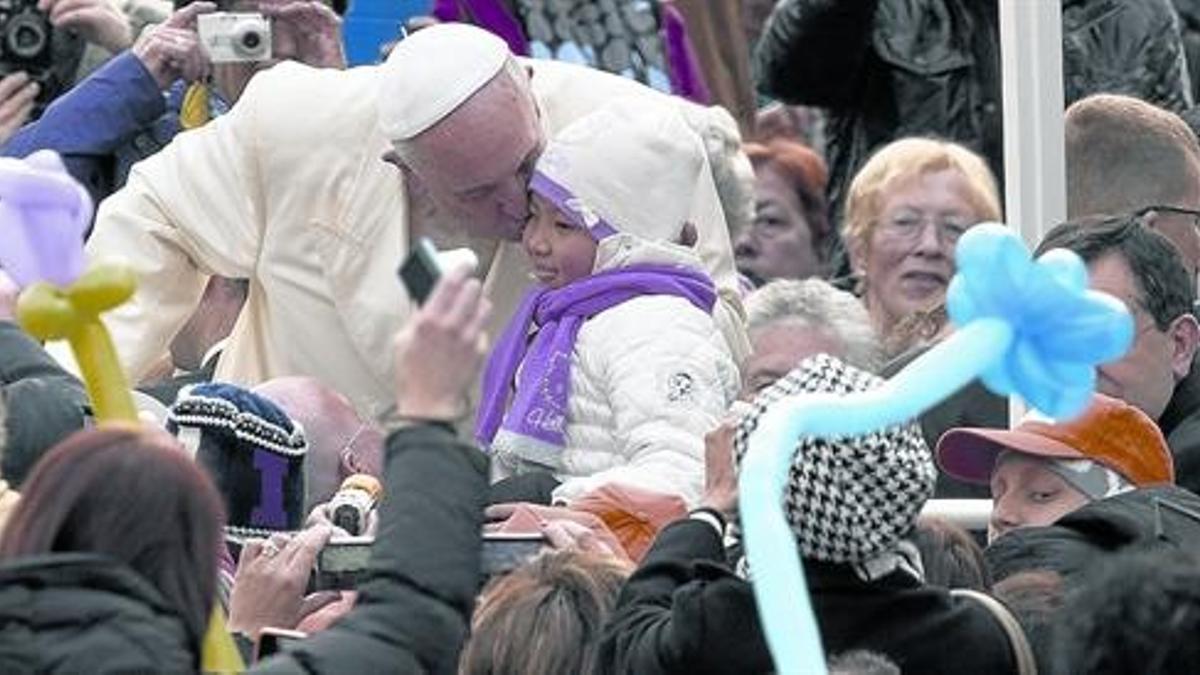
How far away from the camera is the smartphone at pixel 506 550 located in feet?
21.0

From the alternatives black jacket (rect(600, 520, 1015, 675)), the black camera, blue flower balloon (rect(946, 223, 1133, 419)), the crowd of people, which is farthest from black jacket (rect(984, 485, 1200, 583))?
the black camera

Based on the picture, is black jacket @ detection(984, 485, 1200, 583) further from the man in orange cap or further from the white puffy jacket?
the white puffy jacket

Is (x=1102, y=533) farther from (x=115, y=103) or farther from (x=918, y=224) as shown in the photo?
(x=115, y=103)

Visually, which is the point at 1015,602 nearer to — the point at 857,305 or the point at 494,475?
the point at 494,475

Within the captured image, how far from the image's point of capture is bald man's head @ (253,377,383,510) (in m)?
7.40

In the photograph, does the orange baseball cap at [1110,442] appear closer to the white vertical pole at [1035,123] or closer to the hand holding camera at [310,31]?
the white vertical pole at [1035,123]

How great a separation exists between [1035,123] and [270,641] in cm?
233

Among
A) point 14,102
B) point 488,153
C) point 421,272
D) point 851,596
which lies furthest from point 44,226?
point 14,102

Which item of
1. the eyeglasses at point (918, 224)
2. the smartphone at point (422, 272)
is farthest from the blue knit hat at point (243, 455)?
the eyeglasses at point (918, 224)

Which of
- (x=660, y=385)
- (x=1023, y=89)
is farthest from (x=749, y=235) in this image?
(x=660, y=385)

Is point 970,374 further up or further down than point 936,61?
further up

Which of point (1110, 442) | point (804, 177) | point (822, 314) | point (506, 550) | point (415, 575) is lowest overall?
point (804, 177)

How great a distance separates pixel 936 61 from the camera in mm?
9867

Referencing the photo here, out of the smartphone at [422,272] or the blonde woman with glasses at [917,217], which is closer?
the smartphone at [422,272]
